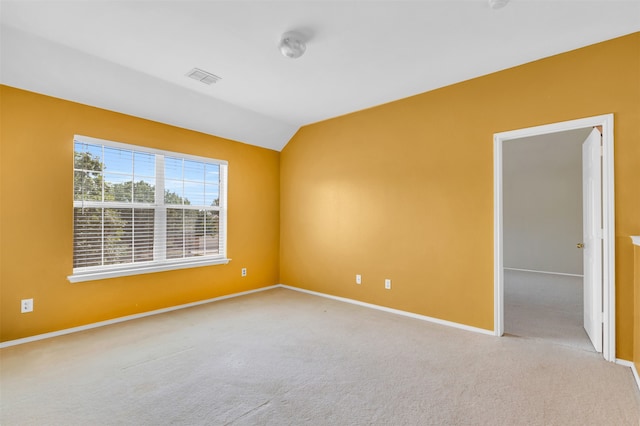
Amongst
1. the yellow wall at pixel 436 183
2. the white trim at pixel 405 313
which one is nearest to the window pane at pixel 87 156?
the yellow wall at pixel 436 183

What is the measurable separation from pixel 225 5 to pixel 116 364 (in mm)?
2912

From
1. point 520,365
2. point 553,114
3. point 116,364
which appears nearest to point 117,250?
point 116,364

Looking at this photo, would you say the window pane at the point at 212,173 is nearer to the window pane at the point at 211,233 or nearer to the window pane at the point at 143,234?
the window pane at the point at 211,233

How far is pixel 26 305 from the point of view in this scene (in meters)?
2.84

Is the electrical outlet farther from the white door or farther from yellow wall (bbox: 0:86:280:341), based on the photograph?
the white door

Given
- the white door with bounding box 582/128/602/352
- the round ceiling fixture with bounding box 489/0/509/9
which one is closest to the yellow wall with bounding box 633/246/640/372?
the white door with bounding box 582/128/602/352

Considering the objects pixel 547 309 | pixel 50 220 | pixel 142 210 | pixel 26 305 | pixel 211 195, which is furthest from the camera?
pixel 211 195

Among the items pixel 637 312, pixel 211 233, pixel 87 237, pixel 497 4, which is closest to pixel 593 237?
pixel 637 312

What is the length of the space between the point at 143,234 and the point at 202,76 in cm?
202

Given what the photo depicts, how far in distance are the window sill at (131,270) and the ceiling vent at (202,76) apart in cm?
230

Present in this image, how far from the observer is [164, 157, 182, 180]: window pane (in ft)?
12.7

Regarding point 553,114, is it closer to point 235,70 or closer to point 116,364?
point 235,70

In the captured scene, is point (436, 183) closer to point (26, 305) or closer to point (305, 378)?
point (305, 378)

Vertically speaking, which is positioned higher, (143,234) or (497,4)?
(497,4)
